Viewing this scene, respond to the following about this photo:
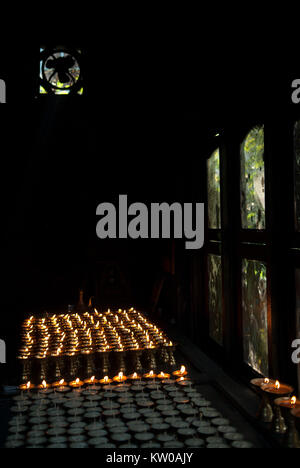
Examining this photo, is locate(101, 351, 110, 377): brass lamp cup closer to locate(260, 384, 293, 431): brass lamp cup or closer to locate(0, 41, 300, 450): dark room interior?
locate(0, 41, 300, 450): dark room interior

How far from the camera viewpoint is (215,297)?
33.6ft

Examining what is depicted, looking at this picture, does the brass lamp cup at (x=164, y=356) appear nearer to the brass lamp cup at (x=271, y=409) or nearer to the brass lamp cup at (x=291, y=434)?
the brass lamp cup at (x=271, y=409)

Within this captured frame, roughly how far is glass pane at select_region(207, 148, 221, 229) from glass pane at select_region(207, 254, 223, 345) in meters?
0.78

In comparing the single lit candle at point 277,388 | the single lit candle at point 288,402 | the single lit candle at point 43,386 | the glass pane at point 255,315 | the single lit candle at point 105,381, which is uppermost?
the glass pane at point 255,315

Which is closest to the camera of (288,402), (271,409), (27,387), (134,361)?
A: (288,402)

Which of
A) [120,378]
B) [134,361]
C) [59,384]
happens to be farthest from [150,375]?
[59,384]

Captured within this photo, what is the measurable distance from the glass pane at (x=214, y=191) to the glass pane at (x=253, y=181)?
5.34 feet

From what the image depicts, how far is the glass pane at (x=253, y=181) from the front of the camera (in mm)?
7438

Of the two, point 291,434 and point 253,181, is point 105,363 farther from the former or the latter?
point 253,181

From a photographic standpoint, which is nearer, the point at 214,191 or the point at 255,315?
the point at 255,315

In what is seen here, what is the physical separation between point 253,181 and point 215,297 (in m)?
3.33

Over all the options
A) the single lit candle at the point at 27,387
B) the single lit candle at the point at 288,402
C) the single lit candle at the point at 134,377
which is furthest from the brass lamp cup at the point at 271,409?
the single lit candle at the point at 27,387

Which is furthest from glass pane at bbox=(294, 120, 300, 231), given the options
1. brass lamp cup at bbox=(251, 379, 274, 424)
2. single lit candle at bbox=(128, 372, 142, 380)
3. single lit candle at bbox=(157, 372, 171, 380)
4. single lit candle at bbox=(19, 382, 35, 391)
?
single lit candle at bbox=(19, 382, 35, 391)

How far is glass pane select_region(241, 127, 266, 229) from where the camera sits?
293 inches
